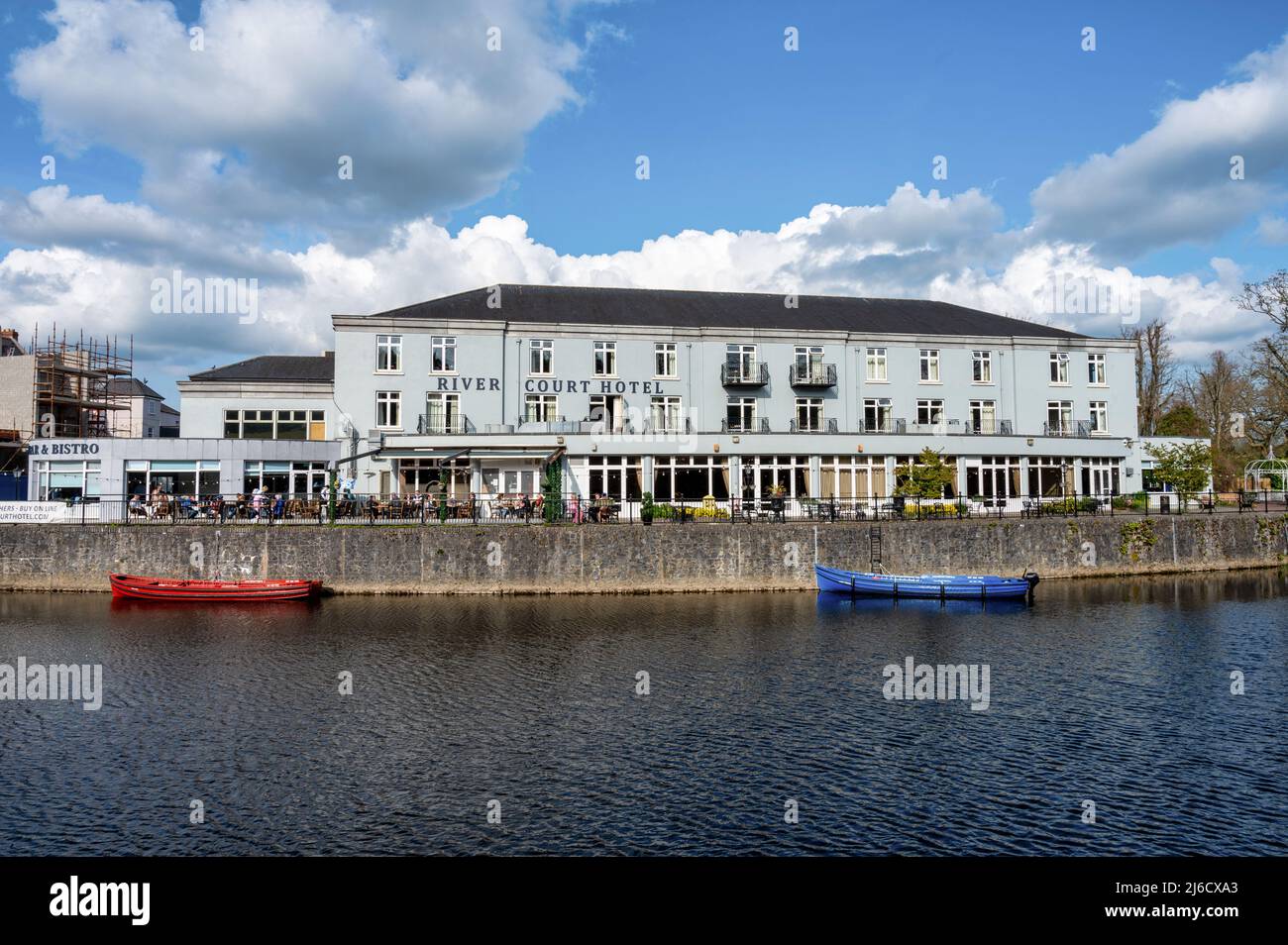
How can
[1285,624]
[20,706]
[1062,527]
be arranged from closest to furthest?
[20,706], [1285,624], [1062,527]

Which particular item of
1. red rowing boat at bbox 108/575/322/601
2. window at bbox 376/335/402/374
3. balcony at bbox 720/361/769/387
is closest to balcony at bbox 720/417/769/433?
balcony at bbox 720/361/769/387

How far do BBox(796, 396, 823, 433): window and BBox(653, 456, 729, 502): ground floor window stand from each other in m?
5.86

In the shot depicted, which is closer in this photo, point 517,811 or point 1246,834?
point 1246,834

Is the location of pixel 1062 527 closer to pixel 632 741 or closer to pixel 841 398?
pixel 841 398

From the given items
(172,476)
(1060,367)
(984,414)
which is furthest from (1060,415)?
(172,476)

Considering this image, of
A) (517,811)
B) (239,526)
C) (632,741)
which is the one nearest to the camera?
(517,811)

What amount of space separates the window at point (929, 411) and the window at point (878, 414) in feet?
6.09

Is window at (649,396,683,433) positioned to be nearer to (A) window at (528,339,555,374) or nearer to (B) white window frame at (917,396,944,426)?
(A) window at (528,339,555,374)

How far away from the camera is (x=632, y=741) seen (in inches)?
594

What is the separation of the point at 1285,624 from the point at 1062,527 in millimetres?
11278

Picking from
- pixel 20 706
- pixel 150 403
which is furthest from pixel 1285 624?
pixel 150 403

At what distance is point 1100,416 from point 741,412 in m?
22.5

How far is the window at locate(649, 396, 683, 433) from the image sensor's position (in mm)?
43000
